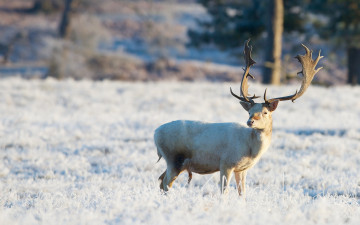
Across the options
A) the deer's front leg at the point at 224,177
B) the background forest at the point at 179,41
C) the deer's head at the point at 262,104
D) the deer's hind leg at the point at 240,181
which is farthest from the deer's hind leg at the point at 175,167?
the background forest at the point at 179,41

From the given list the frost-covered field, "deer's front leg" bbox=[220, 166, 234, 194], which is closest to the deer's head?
"deer's front leg" bbox=[220, 166, 234, 194]

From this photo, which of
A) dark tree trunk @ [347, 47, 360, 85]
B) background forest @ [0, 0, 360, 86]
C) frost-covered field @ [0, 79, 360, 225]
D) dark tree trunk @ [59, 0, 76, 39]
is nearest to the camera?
frost-covered field @ [0, 79, 360, 225]

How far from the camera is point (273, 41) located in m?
21.2

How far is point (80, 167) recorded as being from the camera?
977 cm

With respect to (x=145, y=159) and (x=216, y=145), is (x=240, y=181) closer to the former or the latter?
(x=216, y=145)

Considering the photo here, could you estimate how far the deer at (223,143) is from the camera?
6.71m

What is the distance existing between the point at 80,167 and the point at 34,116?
6219 mm

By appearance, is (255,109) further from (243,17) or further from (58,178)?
(243,17)

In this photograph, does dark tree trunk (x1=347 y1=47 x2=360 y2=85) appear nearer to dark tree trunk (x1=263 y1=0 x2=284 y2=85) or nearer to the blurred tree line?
the blurred tree line

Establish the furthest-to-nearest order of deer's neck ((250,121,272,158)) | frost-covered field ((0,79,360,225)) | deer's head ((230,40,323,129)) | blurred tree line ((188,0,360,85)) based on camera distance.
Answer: blurred tree line ((188,0,360,85)), deer's neck ((250,121,272,158)), deer's head ((230,40,323,129)), frost-covered field ((0,79,360,225))

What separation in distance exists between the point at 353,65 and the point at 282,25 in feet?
17.5

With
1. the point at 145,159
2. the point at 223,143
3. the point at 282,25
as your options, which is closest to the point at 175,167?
the point at 223,143

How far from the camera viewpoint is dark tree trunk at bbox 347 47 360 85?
88.4 feet

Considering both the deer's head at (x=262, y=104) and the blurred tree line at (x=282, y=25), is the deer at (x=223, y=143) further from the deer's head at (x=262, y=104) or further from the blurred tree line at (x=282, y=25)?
the blurred tree line at (x=282, y=25)
